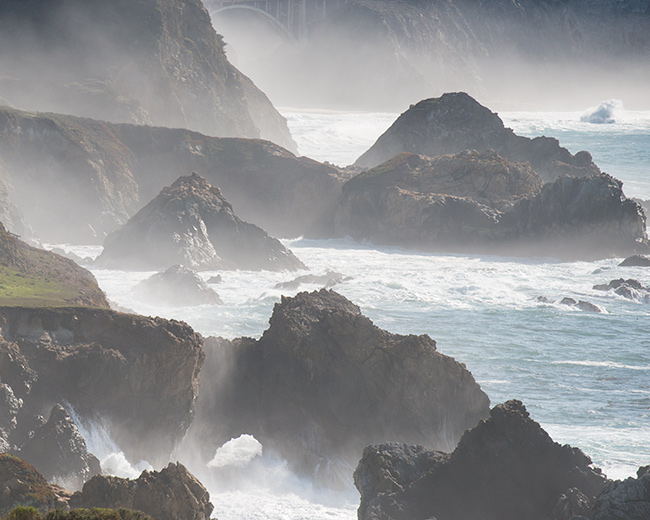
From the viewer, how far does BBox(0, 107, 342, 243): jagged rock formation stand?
222 feet

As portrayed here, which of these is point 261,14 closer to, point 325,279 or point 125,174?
point 125,174

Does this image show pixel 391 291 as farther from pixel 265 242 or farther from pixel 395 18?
pixel 395 18

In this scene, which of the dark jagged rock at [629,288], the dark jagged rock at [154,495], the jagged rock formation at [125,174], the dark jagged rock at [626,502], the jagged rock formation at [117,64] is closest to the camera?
the dark jagged rock at [154,495]

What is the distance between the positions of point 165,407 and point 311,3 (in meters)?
183

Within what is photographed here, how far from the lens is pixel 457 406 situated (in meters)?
27.3

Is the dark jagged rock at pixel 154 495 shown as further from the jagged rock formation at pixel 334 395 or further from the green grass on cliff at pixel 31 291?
the green grass on cliff at pixel 31 291

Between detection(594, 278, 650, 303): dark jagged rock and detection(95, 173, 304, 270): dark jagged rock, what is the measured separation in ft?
60.7

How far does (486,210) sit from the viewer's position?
234 feet

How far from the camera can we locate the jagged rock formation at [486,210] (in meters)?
67.6

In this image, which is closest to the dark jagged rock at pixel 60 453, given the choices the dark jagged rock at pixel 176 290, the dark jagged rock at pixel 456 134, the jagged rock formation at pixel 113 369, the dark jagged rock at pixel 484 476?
the jagged rock formation at pixel 113 369

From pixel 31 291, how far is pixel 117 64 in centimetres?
6932

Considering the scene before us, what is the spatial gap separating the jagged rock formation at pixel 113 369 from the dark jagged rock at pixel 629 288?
32.9 meters

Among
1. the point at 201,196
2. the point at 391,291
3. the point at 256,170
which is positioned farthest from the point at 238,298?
the point at 256,170

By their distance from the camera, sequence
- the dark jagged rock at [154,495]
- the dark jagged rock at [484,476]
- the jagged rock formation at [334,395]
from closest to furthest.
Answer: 1. the dark jagged rock at [154,495]
2. the dark jagged rock at [484,476]
3. the jagged rock formation at [334,395]
